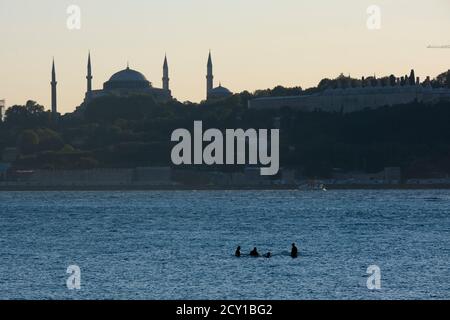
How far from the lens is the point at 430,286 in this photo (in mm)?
37281

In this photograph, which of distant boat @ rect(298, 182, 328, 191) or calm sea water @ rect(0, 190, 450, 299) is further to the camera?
distant boat @ rect(298, 182, 328, 191)

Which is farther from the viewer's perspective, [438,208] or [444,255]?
[438,208]

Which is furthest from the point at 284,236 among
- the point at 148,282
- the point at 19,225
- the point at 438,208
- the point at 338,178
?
the point at 338,178

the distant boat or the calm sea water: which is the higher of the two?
the calm sea water

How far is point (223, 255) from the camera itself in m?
53.4

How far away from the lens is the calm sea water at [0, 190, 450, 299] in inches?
1438

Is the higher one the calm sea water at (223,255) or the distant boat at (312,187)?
the calm sea water at (223,255)

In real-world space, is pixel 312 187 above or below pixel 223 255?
below

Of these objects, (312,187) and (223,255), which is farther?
(312,187)

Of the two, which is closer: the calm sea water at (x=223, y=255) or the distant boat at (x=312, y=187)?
the calm sea water at (x=223, y=255)

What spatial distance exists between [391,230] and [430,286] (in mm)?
40114

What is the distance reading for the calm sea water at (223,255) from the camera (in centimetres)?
3653
